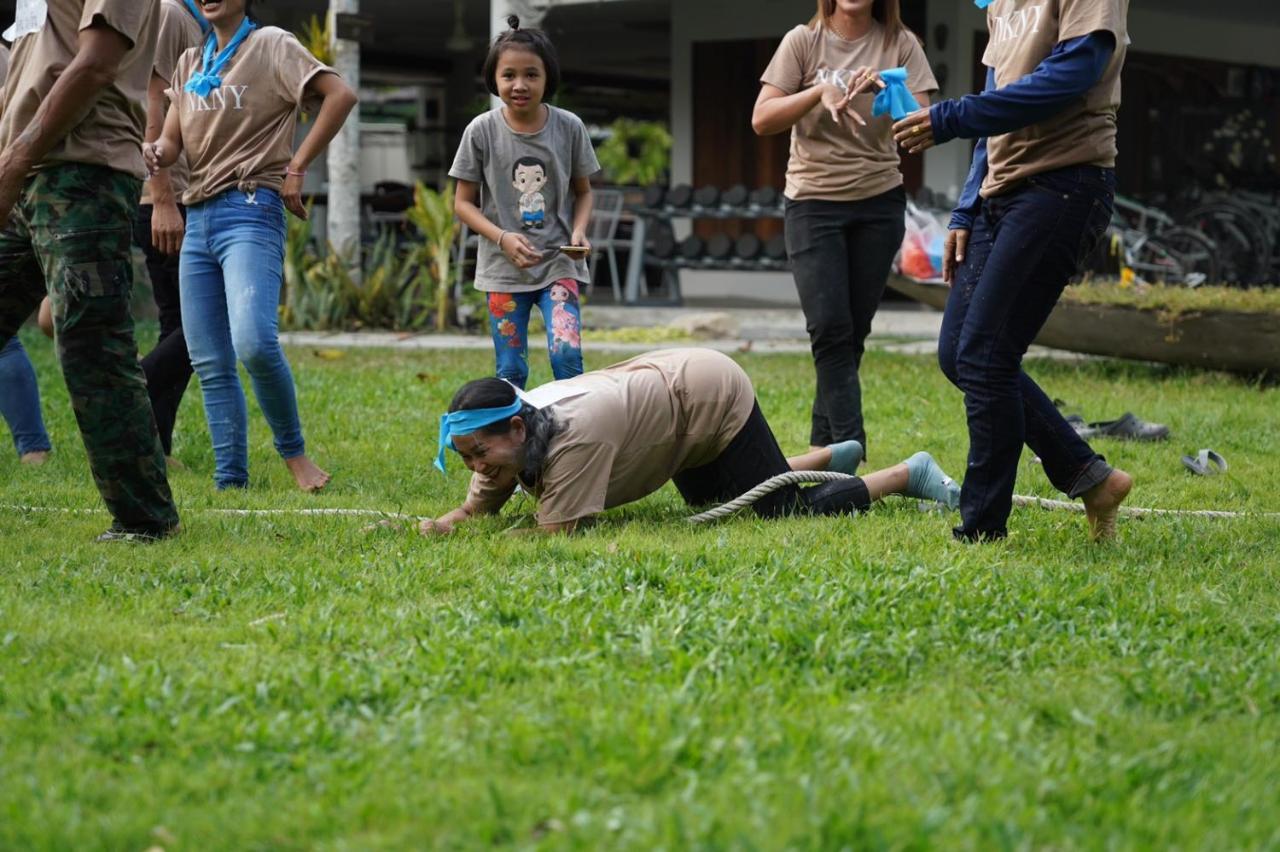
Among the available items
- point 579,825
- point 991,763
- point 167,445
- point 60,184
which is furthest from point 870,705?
point 167,445

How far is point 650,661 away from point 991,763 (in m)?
0.88

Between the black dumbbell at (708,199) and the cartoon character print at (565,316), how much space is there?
377 inches

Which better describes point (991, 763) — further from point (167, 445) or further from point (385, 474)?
point (167, 445)

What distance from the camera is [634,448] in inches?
199

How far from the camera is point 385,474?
254 inches

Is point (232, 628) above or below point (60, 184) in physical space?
below

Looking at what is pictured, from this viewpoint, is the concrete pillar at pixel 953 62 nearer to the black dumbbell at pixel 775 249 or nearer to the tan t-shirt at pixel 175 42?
the black dumbbell at pixel 775 249

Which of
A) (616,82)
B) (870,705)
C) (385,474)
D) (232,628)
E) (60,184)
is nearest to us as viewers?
(870,705)

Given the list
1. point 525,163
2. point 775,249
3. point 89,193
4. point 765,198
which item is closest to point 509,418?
point 89,193

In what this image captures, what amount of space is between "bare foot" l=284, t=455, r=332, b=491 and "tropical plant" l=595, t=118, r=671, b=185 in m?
26.9

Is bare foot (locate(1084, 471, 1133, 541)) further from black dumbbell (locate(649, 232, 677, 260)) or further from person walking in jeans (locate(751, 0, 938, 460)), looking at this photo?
black dumbbell (locate(649, 232, 677, 260))

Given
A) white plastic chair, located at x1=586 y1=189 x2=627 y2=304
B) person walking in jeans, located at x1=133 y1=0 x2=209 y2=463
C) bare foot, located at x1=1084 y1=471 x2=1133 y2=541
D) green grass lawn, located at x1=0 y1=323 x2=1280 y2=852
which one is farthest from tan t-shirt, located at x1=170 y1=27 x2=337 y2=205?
white plastic chair, located at x1=586 y1=189 x2=627 y2=304

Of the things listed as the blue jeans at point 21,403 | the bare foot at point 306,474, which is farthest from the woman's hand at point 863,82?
the blue jeans at point 21,403

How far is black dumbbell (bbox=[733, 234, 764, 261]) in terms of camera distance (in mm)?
15297
